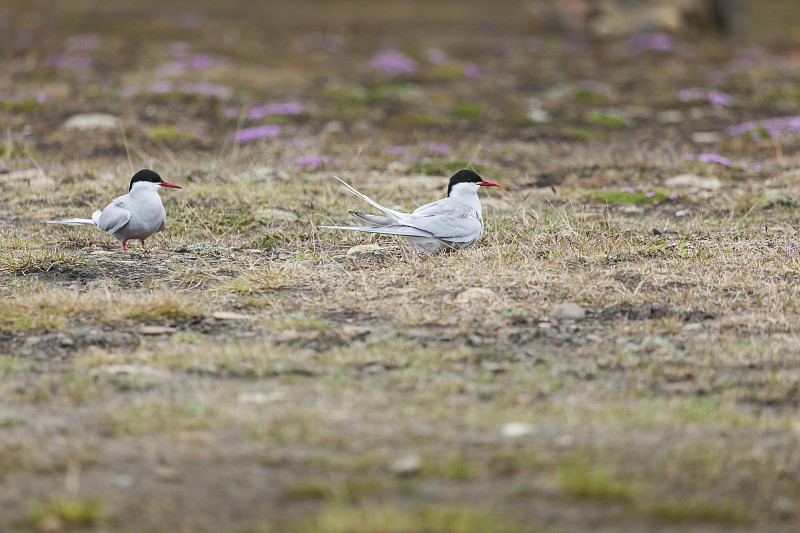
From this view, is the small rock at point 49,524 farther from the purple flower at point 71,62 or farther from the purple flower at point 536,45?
the purple flower at point 536,45

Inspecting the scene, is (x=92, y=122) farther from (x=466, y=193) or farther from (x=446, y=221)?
(x=446, y=221)

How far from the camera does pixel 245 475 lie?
150 inches

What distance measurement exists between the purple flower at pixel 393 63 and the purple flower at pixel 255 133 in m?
6.26

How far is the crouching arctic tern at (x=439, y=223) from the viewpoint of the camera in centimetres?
677

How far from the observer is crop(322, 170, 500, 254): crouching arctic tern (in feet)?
22.2

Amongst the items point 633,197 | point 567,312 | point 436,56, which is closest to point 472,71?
point 436,56

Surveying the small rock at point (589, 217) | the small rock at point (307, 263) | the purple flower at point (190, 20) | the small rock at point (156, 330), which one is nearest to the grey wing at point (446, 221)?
the small rock at point (307, 263)

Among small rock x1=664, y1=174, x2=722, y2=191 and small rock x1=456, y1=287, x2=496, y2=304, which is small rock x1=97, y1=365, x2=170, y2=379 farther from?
small rock x1=664, y1=174, x2=722, y2=191

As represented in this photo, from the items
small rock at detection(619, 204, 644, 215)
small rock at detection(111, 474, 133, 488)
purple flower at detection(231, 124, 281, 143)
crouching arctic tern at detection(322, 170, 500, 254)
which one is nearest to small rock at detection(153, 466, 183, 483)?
small rock at detection(111, 474, 133, 488)

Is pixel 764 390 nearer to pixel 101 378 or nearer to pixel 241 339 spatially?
pixel 241 339

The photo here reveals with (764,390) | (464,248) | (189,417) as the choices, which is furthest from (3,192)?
(764,390)

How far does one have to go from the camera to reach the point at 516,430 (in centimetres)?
420

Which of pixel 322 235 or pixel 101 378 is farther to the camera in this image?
pixel 322 235

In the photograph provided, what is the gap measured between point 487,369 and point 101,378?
6.71 ft
